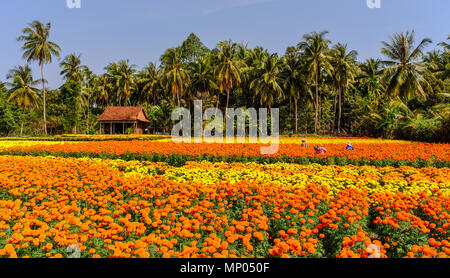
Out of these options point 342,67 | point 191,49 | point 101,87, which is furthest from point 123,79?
point 342,67

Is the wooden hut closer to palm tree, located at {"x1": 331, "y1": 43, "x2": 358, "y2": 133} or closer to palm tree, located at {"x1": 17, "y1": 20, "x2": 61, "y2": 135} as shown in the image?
palm tree, located at {"x1": 17, "y1": 20, "x2": 61, "y2": 135}

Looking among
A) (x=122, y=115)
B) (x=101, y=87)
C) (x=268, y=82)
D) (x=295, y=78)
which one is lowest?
(x=122, y=115)

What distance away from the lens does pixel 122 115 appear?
44.6 meters

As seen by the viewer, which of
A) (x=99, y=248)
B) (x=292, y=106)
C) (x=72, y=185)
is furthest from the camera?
(x=292, y=106)

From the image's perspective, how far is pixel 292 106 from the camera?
45.0 meters

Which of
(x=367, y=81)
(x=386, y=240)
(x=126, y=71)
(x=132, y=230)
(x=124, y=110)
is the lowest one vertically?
(x=386, y=240)

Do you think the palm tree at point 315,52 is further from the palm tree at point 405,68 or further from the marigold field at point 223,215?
the marigold field at point 223,215

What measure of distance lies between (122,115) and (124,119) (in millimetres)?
1118

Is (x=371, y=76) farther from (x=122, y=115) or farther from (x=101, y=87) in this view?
(x=101, y=87)

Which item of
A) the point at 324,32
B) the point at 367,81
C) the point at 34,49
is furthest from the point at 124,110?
the point at 367,81

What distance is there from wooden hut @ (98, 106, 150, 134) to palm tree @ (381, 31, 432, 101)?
3242 cm

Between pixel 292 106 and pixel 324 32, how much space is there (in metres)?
11.6
